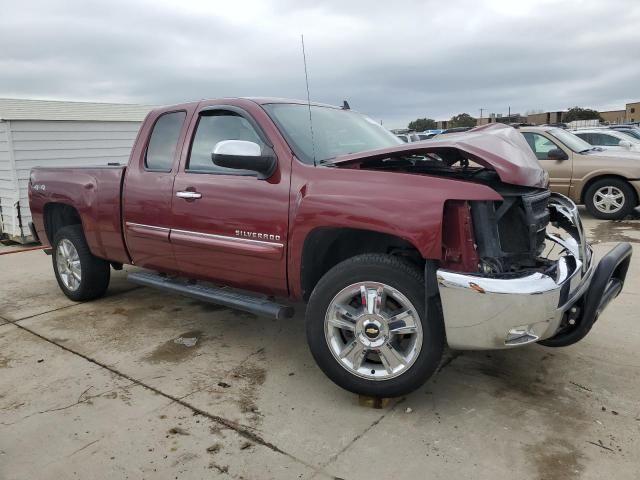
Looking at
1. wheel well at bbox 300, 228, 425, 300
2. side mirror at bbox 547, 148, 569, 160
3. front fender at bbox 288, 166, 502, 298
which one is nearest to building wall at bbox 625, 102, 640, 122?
side mirror at bbox 547, 148, 569, 160

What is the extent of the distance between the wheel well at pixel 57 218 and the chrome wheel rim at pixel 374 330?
3556mm

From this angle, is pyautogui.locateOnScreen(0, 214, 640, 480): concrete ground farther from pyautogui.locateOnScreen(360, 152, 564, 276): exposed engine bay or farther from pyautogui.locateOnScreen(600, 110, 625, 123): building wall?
pyautogui.locateOnScreen(600, 110, 625, 123): building wall

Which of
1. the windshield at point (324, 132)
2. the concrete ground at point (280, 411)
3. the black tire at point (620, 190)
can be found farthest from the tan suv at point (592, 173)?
the windshield at point (324, 132)

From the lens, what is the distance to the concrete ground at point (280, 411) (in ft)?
8.69

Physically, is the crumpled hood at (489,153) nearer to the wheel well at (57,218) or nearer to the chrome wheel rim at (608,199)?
the wheel well at (57,218)

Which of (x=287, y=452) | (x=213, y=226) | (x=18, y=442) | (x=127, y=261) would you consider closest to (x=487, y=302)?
(x=287, y=452)

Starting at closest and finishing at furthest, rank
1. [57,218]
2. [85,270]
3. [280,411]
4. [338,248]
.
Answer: [280,411]
[338,248]
[85,270]
[57,218]

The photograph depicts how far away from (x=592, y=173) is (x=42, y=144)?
31.2 feet

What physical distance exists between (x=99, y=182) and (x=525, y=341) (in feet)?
12.3

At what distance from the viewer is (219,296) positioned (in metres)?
3.88

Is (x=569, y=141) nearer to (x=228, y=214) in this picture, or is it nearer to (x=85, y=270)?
(x=228, y=214)

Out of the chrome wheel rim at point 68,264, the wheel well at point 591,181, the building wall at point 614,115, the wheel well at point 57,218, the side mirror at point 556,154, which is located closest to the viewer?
the chrome wheel rim at point 68,264

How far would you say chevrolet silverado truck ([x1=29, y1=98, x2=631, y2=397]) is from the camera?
281 cm

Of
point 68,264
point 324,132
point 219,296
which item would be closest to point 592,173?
point 324,132
